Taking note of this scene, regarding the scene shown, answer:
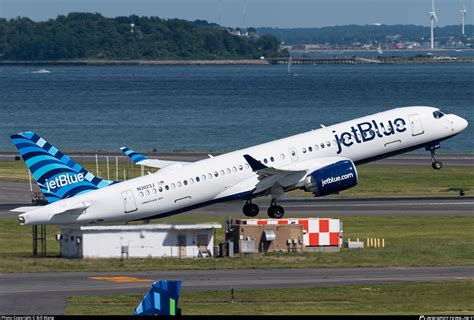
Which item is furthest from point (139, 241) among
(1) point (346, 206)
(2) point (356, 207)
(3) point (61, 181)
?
(1) point (346, 206)

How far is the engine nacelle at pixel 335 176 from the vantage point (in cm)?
8319

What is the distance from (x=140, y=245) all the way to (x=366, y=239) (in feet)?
51.5

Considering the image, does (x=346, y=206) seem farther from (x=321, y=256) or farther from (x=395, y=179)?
(x=321, y=256)

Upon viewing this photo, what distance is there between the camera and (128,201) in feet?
262

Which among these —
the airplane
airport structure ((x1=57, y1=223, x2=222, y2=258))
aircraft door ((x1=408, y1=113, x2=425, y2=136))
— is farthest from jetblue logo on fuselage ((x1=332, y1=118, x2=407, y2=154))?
airport structure ((x1=57, y1=223, x2=222, y2=258))

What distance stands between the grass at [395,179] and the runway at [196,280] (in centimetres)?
4076

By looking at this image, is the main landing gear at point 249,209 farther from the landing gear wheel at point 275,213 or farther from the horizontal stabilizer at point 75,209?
the horizontal stabilizer at point 75,209

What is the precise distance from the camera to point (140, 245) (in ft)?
256

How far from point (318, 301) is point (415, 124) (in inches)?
1173

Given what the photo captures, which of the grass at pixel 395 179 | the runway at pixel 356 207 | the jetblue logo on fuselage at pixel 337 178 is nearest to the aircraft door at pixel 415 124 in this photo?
the jetblue logo on fuselage at pixel 337 178

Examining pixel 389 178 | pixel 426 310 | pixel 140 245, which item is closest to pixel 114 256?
pixel 140 245

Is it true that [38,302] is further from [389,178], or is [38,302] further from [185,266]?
[389,178]

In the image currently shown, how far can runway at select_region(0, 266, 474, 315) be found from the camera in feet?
203

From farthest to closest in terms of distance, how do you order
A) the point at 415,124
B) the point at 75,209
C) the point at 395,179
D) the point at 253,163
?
the point at 395,179, the point at 415,124, the point at 253,163, the point at 75,209
